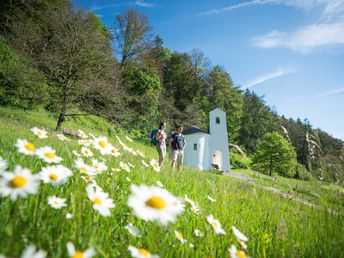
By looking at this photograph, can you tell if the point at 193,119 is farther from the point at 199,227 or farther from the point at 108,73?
the point at 199,227

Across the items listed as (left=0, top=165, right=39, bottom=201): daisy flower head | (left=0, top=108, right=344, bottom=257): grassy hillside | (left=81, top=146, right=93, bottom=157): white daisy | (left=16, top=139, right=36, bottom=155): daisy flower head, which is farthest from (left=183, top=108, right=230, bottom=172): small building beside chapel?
(left=0, top=165, right=39, bottom=201): daisy flower head

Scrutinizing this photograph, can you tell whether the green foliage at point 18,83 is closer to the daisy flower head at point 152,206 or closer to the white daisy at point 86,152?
the white daisy at point 86,152

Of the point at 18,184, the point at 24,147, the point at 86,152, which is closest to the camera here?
the point at 18,184

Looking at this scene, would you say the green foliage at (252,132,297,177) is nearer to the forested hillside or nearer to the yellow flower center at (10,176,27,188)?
the forested hillside

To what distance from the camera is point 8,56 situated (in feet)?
51.8

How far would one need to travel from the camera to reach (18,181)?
886 mm

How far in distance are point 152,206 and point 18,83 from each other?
17.3 m

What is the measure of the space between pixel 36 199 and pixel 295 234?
240 cm

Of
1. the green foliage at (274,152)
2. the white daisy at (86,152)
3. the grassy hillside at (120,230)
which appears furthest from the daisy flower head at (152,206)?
the green foliage at (274,152)

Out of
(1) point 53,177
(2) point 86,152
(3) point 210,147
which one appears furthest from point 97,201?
(3) point 210,147

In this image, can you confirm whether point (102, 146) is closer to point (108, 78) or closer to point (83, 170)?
point (83, 170)

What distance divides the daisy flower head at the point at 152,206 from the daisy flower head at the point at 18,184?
1.20 ft

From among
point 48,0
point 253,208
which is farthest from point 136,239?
point 48,0

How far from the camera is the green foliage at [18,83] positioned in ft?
43.7
